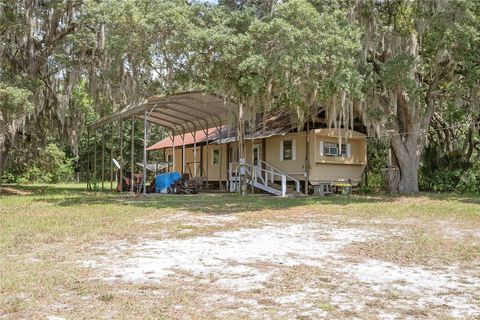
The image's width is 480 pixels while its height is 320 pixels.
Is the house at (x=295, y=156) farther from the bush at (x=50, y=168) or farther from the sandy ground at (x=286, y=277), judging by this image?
the bush at (x=50, y=168)

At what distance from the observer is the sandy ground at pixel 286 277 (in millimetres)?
4102

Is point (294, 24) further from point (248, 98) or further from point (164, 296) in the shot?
point (164, 296)

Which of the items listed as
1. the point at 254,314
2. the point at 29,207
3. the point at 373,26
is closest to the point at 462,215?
the point at 373,26

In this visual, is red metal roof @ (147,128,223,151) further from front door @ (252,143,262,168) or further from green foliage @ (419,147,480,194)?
green foliage @ (419,147,480,194)

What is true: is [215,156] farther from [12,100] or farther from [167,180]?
[12,100]

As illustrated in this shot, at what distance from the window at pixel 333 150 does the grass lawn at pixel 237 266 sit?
9071 millimetres

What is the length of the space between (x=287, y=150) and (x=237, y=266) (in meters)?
15.4

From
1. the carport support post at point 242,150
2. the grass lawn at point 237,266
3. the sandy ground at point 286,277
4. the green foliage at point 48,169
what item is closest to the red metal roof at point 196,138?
the carport support post at point 242,150

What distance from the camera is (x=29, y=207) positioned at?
1281 centimetres

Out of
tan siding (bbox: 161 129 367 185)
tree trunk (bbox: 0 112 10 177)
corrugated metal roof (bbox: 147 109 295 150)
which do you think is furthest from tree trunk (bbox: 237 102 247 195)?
tree trunk (bbox: 0 112 10 177)

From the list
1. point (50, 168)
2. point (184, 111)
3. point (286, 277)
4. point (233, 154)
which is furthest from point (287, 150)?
point (50, 168)

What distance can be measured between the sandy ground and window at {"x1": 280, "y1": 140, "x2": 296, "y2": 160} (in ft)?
40.3

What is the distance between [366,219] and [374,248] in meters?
3.67

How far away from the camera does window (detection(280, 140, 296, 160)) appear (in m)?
20.5
